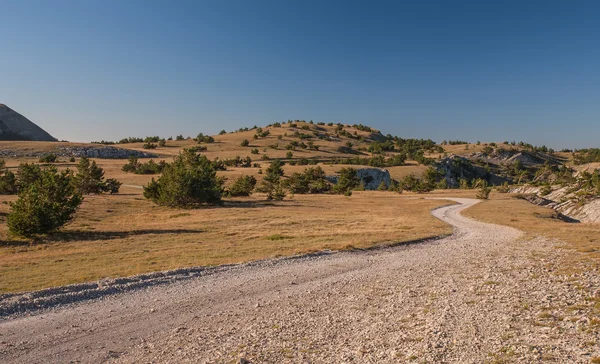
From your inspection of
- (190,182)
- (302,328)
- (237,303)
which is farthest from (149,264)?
(190,182)

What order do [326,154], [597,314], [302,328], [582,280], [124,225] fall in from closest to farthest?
1. [597,314]
2. [302,328]
3. [582,280]
4. [124,225]
5. [326,154]

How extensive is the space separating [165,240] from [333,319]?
80.3 ft

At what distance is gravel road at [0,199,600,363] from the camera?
9.36 metres

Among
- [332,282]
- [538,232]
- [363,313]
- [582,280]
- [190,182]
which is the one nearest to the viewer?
[363,313]

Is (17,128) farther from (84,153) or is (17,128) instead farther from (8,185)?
(8,185)

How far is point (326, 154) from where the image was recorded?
177 metres

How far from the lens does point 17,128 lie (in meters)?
176

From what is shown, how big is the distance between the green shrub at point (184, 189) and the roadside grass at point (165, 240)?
155 inches

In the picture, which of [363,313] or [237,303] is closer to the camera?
[363,313]

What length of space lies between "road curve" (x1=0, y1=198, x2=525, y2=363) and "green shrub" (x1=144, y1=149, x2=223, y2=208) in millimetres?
39844

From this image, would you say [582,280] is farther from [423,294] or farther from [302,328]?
[302,328]

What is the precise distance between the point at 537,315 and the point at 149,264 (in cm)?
1943

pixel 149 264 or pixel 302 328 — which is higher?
pixel 302 328

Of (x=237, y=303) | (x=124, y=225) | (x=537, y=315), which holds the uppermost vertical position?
(x=537, y=315)
